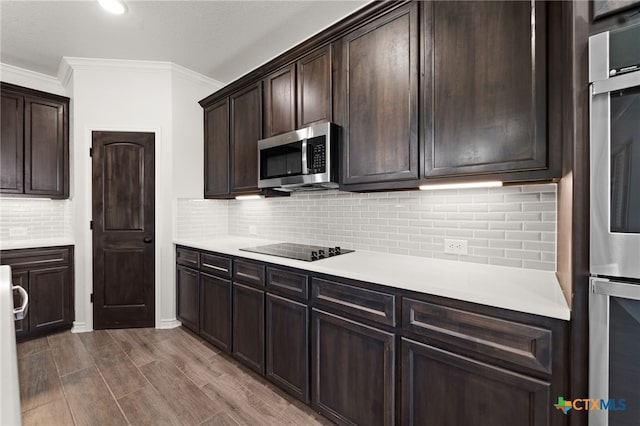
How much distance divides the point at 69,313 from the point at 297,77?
3.47 m

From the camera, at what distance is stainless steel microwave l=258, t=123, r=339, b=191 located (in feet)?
6.89

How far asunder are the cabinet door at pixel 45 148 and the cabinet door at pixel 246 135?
203cm

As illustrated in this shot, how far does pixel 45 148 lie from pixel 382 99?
12.1 ft

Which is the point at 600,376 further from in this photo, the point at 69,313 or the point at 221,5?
the point at 69,313

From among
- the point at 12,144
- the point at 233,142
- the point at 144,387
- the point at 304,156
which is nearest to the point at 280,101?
the point at 304,156

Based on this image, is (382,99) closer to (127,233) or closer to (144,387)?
(144,387)

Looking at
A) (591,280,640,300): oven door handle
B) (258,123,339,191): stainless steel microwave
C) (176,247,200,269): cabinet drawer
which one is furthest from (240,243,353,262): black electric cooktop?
(591,280,640,300): oven door handle

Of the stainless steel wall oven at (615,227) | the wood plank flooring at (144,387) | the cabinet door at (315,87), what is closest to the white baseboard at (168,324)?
the wood plank flooring at (144,387)

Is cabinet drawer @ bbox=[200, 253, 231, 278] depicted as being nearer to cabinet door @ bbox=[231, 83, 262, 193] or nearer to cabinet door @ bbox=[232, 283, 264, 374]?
cabinet door @ bbox=[232, 283, 264, 374]

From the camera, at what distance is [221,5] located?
7.40 ft

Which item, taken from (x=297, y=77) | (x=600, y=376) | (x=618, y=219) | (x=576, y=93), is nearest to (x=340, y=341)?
(x=600, y=376)

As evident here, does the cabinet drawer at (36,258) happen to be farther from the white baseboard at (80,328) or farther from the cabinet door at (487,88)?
the cabinet door at (487,88)

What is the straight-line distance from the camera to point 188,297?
10.2ft

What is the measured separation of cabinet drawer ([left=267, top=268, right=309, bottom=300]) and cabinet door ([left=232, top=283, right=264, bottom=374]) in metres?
0.17
